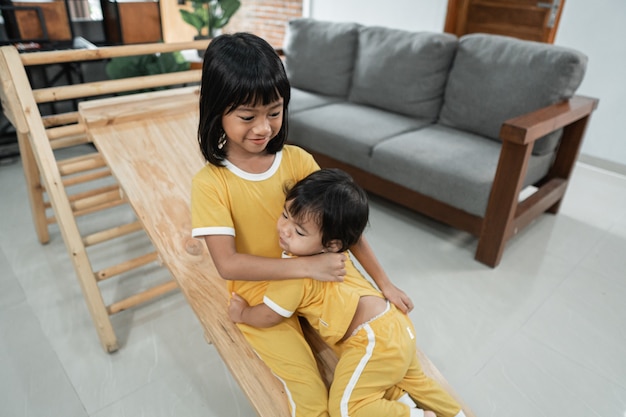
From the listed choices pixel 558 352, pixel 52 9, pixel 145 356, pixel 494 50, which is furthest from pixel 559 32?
pixel 52 9

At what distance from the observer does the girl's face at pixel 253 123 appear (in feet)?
3.12

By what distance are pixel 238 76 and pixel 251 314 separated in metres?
0.58

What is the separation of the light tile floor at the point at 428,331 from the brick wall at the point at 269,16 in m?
3.94

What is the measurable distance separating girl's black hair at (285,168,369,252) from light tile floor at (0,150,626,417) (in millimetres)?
783

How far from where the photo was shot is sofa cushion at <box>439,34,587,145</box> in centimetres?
221

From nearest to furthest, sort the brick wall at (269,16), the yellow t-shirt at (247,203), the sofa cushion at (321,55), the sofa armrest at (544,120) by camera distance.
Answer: the yellow t-shirt at (247,203)
the sofa armrest at (544,120)
the sofa cushion at (321,55)
the brick wall at (269,16)

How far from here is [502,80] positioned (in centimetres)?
236

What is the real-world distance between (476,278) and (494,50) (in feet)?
4.28

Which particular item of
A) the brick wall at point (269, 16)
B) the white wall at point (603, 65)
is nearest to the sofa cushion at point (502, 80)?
the white wall at point (603, 65)

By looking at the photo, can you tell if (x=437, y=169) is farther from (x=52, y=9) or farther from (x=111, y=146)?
(x=52, y=9)

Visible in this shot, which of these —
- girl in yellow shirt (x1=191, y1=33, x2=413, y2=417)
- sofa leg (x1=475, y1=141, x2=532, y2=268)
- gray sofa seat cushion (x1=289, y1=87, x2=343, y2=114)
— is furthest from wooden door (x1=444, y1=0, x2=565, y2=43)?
girl in yellow shirt (x1=191, y1=33, x2=413, y2=417)

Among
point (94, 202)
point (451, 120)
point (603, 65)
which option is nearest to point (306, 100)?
point (451, 120)

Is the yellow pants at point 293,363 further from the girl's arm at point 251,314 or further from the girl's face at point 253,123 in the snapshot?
the girl's face at point 253,123

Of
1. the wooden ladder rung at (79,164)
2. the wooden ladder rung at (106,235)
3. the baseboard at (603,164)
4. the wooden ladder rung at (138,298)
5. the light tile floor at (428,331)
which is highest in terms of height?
the wooden ladder rung at (79,164)
